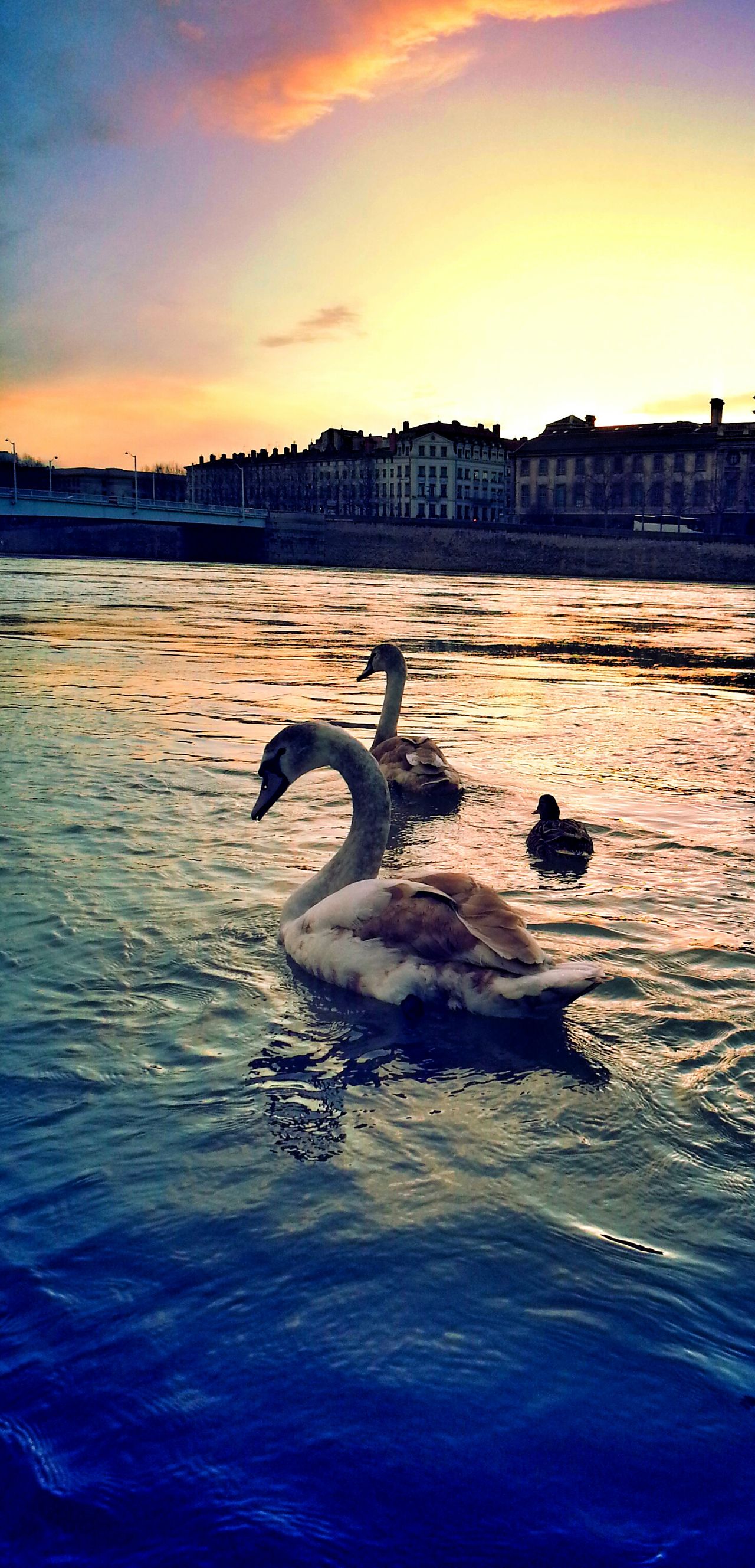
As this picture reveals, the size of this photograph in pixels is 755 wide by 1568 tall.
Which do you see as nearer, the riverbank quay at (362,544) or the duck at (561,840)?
the duck at (561,840)

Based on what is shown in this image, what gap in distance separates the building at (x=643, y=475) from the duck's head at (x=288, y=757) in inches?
3038

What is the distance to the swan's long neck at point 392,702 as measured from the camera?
27.2 ft

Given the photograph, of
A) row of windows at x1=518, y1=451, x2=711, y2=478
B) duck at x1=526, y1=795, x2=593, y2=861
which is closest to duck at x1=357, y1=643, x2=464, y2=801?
duck at x1=526, y1=795, x2=593, y2=861

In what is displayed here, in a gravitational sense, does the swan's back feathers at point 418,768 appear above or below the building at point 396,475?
below

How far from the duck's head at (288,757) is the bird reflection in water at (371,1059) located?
0.73m

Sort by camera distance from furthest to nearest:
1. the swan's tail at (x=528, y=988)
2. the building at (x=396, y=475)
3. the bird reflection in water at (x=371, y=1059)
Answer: the building at (x=396, y=475) < the swan's tail at (x=528, y=988) < the bird reflection in water at (x=371, y=1059)

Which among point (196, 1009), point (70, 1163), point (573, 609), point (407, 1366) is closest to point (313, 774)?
point (196, 1009)

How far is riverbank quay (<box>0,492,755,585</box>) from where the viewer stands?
59.3 m

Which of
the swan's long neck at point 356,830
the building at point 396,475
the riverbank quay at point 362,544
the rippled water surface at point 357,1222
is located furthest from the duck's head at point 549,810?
the building at point 396,475

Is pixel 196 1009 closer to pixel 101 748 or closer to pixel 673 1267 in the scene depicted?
pixel 673 1267

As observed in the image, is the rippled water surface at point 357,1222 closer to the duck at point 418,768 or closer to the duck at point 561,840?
the duck at point 561,840

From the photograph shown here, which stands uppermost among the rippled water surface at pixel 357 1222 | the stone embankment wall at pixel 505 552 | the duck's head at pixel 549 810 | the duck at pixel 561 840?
the stone embankment wall at pixel 505 552

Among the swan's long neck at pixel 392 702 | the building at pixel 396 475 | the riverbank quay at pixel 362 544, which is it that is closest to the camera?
the swan's long neck at pixel 392 702

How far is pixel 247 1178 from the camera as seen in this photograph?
2.98 metres
